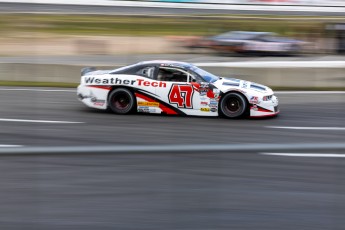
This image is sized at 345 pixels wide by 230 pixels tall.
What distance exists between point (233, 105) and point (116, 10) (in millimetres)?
17787

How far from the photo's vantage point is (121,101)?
1262 centimetres

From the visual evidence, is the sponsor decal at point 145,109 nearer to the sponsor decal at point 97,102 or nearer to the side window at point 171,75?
the side window at point 171,75

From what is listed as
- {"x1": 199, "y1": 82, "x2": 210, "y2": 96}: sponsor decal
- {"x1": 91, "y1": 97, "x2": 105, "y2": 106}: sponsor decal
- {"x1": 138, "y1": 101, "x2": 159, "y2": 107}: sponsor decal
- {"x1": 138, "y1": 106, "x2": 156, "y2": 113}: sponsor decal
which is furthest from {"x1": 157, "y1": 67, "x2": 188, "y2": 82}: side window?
{"x1": 91, "y1": 97, "x2": 105, "y2": 106}: sponsor decal

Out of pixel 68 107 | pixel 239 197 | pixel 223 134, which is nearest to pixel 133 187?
pixel 239 197

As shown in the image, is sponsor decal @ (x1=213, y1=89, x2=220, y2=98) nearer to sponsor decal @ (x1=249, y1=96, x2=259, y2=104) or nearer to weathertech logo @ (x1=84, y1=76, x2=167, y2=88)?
sponsor decal @ (x1=249, y1=96, x2=259, y2=104)

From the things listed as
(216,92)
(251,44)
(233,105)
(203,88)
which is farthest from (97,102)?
(251,44)

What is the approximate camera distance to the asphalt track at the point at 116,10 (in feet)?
91.0

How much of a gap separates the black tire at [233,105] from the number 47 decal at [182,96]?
0.60m

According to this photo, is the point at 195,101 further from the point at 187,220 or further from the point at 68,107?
the point at 187,220

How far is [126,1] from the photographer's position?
30.7 m

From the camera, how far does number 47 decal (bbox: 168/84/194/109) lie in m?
12.4

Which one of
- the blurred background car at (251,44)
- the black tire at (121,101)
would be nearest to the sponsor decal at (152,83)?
the black tire at (121,101)

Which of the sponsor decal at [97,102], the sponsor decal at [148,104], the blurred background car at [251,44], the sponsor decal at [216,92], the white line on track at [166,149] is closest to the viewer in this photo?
Answer: the white line on track at [166,149]

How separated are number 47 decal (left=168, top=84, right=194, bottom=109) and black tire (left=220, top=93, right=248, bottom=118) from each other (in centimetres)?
60
